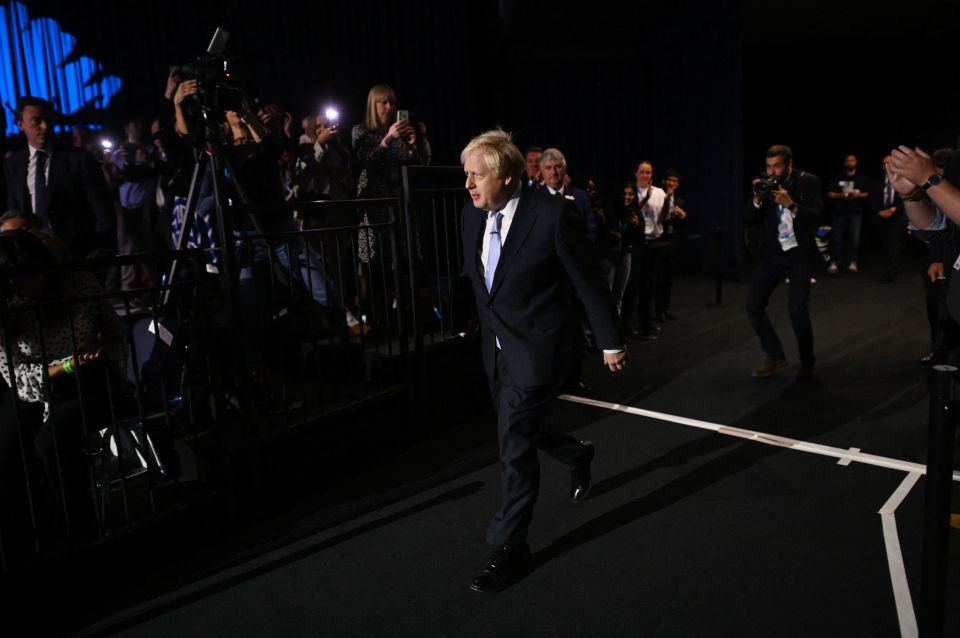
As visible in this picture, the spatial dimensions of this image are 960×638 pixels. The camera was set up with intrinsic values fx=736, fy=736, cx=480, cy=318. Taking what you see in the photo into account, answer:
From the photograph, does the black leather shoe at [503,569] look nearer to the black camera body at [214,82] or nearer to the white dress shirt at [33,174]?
the black camera body at [214,82]

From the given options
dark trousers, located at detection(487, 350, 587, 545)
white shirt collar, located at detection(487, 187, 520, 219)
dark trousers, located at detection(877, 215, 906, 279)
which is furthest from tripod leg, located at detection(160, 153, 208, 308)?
dark trousers, located at detection(877, 215, 906, 279)

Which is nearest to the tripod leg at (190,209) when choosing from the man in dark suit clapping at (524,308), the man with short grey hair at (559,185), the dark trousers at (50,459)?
the dark trousers at (50,459)

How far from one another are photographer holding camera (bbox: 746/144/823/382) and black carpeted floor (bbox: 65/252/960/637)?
63 cm

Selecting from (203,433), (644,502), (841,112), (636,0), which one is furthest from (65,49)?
(841,112)

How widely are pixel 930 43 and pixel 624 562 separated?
51.4 ft

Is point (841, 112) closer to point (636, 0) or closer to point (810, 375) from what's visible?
point (636, 0)

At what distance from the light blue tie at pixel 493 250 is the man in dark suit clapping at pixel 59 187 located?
9.25ft

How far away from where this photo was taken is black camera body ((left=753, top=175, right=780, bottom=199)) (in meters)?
5.14

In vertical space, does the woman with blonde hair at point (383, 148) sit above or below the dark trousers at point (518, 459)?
above

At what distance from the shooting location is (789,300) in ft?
17.1

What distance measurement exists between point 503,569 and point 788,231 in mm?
3538

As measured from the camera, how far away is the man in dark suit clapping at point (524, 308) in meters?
2.78

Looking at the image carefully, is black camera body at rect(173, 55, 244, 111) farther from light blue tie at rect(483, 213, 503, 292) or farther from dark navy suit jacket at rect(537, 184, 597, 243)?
dark navy suit jacket at rect(537, 184, 597, 243)

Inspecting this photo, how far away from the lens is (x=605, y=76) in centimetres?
1236
